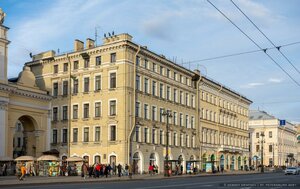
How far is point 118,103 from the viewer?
56156 millimetres

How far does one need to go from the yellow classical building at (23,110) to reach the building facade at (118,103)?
3062mm

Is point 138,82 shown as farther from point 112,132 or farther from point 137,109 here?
point 112,132

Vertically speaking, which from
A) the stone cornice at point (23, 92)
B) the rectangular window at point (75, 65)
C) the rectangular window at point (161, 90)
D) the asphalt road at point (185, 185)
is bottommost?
the asphalt road at point (185, 185)

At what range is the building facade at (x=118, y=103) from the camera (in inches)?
2207

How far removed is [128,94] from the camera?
56188 millimetres

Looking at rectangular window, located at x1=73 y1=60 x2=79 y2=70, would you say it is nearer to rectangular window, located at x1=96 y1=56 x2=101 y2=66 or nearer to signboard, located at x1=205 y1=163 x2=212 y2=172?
rectangular window, located at x1=96 y1=56 x2=101 y2=66

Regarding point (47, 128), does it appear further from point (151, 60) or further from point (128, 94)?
point (151, 60)

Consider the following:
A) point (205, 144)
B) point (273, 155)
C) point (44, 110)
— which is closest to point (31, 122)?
point (44, 110)

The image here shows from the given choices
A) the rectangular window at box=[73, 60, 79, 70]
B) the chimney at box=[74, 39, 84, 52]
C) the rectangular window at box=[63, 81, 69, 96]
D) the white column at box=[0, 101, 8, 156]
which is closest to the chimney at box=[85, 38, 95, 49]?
the chimney at box=[74, 39, 84, 52]

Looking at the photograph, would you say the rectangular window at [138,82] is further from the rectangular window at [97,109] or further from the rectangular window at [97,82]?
the rectangular window at [97,109]

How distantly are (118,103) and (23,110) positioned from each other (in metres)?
11.2

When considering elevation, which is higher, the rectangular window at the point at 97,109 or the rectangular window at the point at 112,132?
the rectangular window at the point at 97,109

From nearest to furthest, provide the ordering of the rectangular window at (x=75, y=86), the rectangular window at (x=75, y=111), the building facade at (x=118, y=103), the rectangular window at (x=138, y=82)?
the building facade at (x=118, y=103) → the rectangular window at (x=138, y=82) → the rectangular window at (x=75, y=111) → the rectangular window at (x=75, y=86)

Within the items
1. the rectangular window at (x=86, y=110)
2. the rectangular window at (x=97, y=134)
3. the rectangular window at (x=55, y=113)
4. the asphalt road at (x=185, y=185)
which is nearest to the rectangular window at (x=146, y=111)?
the rectangular window at (x=97, y=134)
